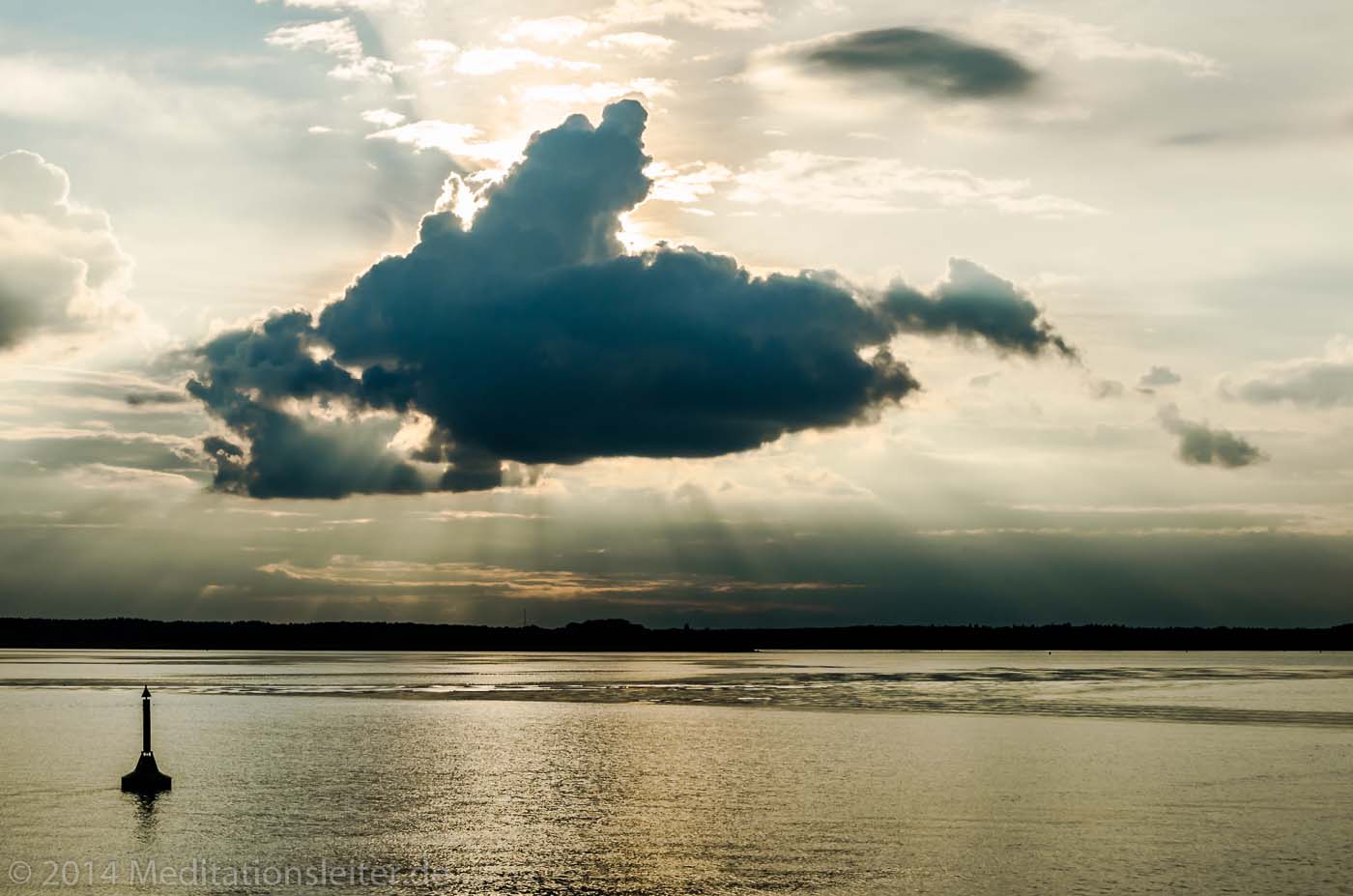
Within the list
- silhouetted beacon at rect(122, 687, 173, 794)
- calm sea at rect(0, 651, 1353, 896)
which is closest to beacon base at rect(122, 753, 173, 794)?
silhouetted beacon at rect(122, 687, 173, 794)

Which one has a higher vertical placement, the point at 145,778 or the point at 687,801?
the point at 145,778

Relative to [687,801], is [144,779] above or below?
above

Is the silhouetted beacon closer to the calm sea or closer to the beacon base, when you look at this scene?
the beacon base

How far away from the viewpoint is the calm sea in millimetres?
28406

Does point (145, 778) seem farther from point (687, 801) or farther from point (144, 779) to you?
point (687, 801)

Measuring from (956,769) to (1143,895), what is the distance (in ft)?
73.6

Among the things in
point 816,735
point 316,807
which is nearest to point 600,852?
point 316,807

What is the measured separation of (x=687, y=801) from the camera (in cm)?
4056

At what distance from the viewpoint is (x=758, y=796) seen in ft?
136

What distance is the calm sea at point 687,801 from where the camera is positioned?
28406 mm

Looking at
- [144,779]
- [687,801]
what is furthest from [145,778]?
[687,801]

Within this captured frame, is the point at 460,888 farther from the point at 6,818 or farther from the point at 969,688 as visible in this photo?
the point at 969,688

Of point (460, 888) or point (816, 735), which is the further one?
point (816, 735)

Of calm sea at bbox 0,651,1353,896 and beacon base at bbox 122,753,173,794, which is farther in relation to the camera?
beacon base at bbox 122,753,173,794
